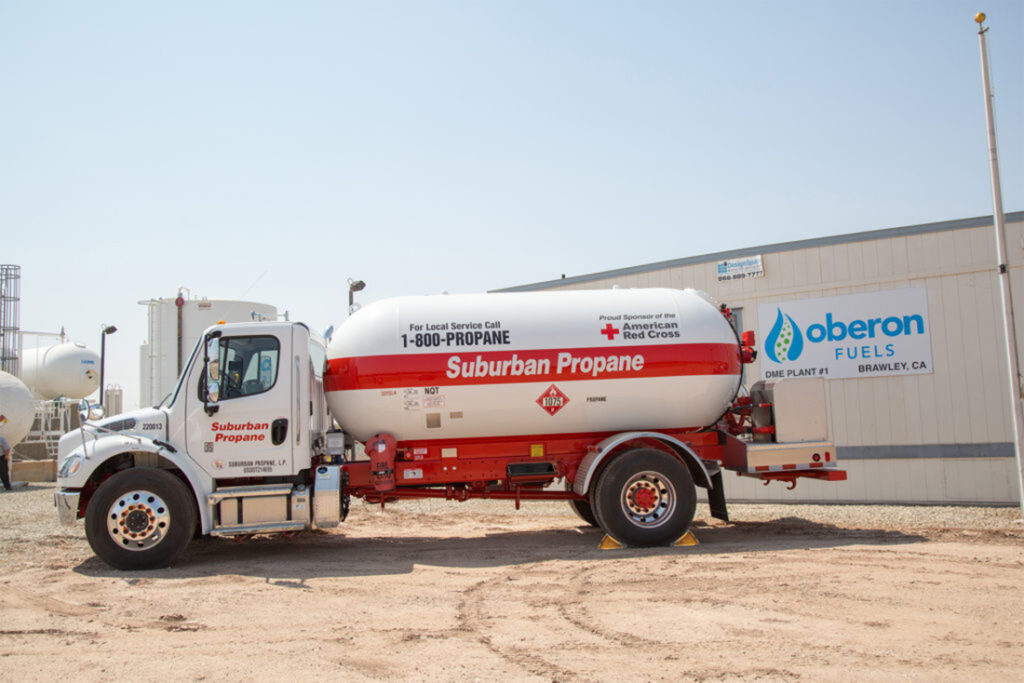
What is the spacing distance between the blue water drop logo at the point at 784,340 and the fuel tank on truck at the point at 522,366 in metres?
3.89

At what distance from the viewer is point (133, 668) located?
516cm

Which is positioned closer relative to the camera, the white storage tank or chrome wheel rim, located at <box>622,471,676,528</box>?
chrome wheel rim, located at <box>622,471,676,528</box>

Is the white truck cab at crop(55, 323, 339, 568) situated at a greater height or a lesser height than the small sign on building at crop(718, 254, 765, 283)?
lesser

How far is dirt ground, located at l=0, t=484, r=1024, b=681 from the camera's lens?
5.05 metres

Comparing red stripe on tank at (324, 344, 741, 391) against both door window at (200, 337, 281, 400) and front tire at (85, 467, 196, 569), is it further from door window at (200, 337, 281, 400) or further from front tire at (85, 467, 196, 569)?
front tire at (85, 467, 196, 569)

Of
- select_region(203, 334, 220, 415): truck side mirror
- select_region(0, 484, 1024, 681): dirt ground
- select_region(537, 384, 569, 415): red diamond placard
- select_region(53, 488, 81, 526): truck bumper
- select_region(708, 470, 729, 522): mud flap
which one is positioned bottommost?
select_region(0, 484, 1024, 681): dirt ground

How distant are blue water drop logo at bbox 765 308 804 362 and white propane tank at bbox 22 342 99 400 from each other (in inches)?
1236

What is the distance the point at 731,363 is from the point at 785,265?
4334mm

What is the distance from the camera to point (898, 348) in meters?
12.5

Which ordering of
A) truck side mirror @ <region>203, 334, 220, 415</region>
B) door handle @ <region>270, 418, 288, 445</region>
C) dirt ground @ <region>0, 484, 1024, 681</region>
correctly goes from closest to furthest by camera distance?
dirt ground @ <region>0, 484, 1024, 681</region> → truck side mirror @ <region>203, 334, 220, 415</region> → door handle @ <region>270, 418, 288, 445</region>

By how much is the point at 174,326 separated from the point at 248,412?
5.43 metres

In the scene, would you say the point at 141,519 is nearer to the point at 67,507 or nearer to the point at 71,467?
the point at 67,507

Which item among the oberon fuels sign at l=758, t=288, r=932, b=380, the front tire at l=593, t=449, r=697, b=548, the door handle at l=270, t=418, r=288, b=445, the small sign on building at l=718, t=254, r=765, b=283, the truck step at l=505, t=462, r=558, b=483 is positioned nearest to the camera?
the door handle at l=270, t=418, r=288, b=445

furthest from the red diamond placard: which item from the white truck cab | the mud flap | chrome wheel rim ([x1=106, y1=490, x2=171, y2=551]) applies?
chrome wheel rim ([x1=106, y1=490, x2=171, y2=551])
